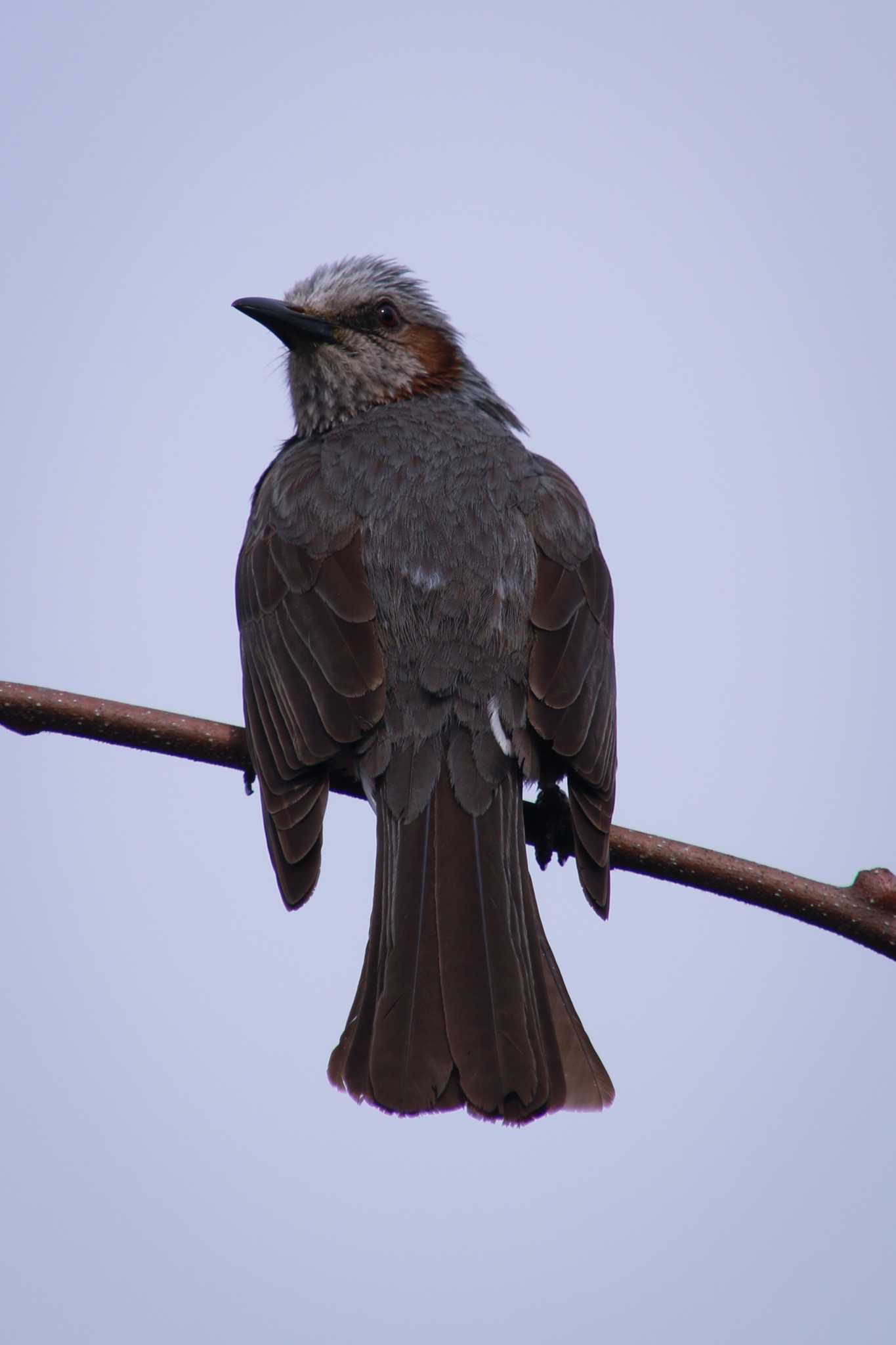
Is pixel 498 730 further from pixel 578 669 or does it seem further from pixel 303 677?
pixel 303 677

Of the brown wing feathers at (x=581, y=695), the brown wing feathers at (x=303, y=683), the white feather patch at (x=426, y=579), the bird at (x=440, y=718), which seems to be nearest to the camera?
the bird at (x=440, y=718)

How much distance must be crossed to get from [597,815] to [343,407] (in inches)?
99.7

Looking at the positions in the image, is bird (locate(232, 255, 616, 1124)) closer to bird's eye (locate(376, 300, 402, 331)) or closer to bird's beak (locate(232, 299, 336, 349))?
bird's beak (locate(232, 299, 336, 349))

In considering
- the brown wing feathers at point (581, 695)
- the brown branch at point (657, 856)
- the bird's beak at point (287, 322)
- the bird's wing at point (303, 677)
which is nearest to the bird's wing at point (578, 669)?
the brown wing feathers at point (581, 695)

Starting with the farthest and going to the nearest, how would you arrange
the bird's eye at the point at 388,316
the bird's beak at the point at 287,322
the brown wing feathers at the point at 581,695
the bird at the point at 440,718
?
the bird's eye at the point at 388,316 → the bird's beak at the point at 287,322 → the brown wing feathers at the point at 581,695 → the bird at the point at 440,718

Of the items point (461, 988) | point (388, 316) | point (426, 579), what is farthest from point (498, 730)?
point (388, 316)

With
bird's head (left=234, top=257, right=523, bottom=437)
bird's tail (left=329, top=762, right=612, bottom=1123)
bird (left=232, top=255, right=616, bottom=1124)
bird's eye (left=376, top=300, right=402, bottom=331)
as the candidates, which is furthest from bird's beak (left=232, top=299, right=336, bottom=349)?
bird's tail (left=329, top=762, right=612, bottom=1123)

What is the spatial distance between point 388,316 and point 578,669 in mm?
2457

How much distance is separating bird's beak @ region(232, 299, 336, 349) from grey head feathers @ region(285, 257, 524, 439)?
2 cm

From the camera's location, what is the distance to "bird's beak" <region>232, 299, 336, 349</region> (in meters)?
6.12

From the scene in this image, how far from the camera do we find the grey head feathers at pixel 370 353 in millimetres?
6254

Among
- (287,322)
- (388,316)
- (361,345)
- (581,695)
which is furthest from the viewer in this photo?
(388,316)

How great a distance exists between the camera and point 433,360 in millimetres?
6609

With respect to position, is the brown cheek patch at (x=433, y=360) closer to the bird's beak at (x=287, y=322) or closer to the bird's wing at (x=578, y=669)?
the bird's beak at (x=287, y=322)
